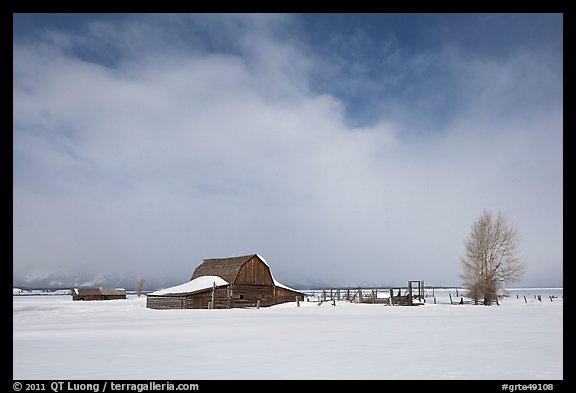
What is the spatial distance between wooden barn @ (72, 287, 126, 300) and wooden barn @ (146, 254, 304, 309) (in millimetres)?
44120

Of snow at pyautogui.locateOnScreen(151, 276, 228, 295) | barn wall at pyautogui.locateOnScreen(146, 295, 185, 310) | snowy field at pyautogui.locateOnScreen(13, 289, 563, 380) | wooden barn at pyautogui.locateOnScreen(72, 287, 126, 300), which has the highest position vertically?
snowy field at pyautogui.locateOnScreen(13, 289, 563, 380)

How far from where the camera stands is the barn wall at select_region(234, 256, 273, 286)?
56625 millimetres

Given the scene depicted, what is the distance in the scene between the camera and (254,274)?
58.2 metres

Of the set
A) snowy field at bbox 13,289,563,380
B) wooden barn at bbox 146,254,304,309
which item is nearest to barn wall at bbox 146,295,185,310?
wooden barn at bbox 146,254,304,309

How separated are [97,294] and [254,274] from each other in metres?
55.4

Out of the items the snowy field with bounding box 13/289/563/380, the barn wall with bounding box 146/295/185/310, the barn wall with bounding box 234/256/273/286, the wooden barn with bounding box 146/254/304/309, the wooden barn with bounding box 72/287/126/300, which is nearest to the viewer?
the snowy field with bounding box 13/289/563/380

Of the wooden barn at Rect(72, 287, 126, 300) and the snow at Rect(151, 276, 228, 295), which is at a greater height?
the snow at Rect(151, 276, 228, 295)

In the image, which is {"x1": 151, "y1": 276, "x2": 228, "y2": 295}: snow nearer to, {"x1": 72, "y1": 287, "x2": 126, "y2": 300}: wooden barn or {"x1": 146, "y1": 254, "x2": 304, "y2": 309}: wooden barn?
{"x1": 146, "y1": 254, "x2": 304, "y2": 309}: wooden barn

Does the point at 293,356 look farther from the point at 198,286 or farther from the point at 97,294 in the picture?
the point at 97,294

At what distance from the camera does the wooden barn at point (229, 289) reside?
172ft

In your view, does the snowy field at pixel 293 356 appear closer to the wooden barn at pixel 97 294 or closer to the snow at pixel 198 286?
the snow at pixel 198 286
